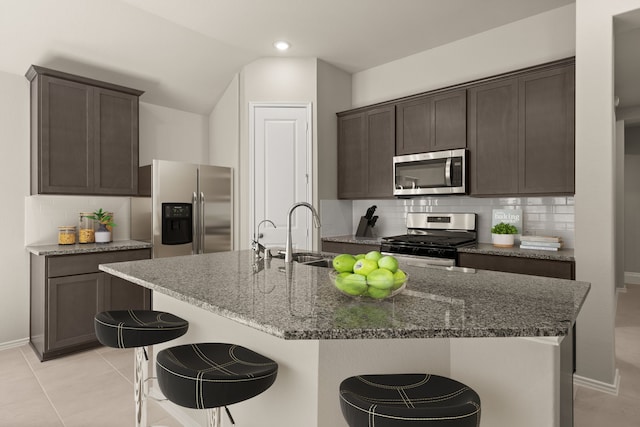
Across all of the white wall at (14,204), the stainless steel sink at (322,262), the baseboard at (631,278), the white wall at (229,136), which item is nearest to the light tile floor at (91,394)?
the white wall at (14,204)

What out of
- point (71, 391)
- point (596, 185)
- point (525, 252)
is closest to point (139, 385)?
point (71, 391)

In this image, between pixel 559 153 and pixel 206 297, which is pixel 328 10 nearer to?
pixel 559 153

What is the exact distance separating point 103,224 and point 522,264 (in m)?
3.81

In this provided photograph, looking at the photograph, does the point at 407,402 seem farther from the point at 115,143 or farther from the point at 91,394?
the point at 115,143

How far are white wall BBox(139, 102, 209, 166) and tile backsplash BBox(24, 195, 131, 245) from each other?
26.4 inches

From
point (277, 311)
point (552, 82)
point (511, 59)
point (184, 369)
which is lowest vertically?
point (184, 369)

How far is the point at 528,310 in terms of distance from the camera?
45.5 inches

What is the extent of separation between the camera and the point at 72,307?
325cm

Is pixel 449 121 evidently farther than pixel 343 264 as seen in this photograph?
Yes

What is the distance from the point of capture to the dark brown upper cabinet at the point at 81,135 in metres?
3.27

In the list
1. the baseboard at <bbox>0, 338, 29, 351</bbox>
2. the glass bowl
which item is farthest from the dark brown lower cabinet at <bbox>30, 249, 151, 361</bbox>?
the glass bowl

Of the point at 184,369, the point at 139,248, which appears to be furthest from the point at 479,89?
the point at 139,248

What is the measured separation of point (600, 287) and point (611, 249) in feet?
0.88

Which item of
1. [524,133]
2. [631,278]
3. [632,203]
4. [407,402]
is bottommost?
[631,278]
